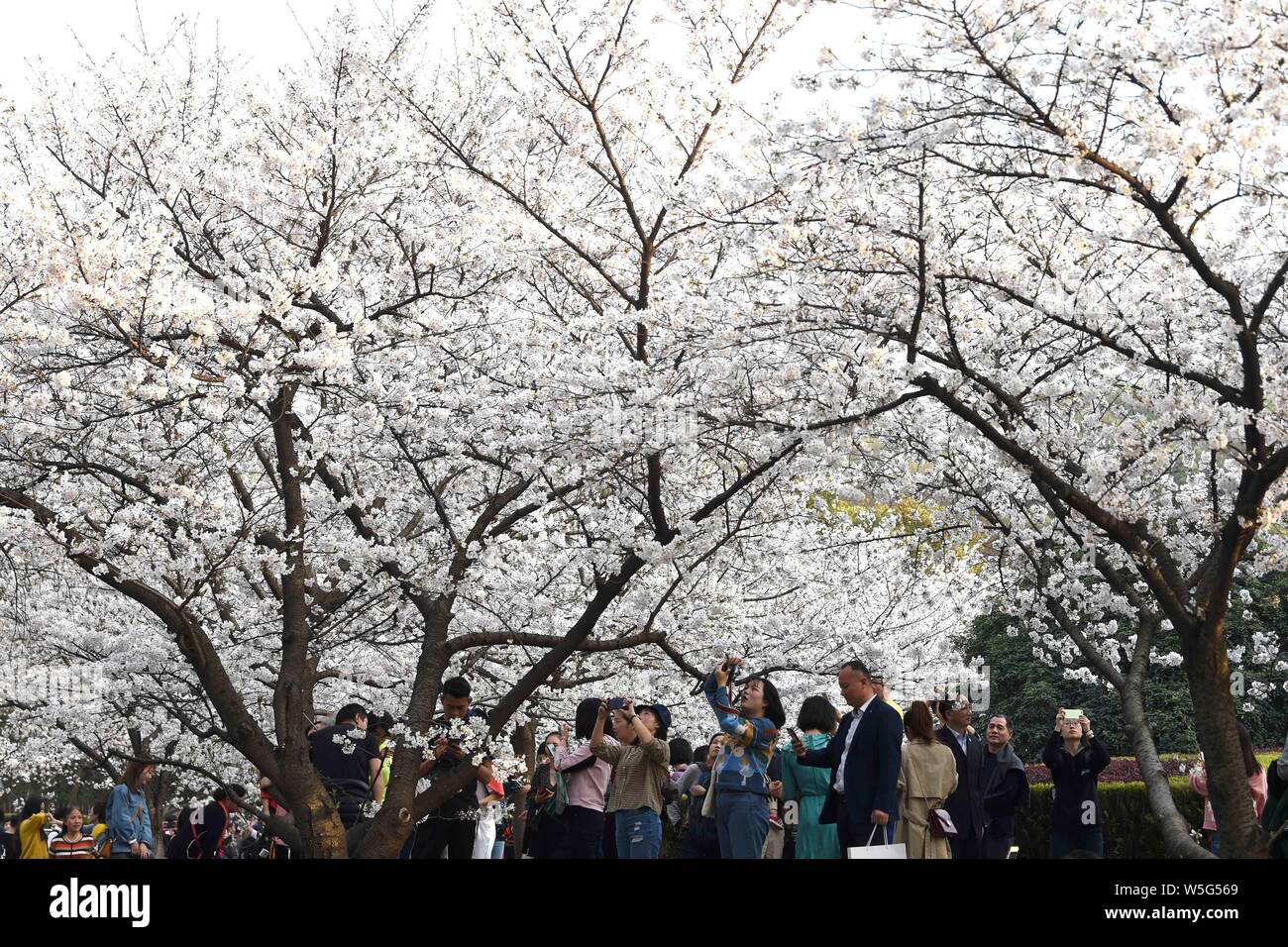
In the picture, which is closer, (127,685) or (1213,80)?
(1213,80)

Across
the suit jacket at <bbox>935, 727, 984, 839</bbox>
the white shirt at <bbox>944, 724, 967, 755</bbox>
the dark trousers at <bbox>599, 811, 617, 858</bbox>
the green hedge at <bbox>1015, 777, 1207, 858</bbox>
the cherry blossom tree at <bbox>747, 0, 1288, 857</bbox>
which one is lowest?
the green hedge at <bbox>1015, 777, 1207, 858</bbox>

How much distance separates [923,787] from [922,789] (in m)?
0.02

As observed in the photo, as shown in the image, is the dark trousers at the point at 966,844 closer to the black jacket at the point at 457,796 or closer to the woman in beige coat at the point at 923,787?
the woman in beige coat at the point at 923,787

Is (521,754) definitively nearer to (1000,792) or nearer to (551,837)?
(551,837)

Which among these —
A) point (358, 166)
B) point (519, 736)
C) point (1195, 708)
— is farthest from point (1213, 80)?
point (519, 736)

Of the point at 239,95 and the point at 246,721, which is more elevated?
the point at 239,95

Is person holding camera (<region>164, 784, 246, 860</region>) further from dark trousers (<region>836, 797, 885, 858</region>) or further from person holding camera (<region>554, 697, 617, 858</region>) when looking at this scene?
dark trousers (<region>836, 797, 885, 858</region>)

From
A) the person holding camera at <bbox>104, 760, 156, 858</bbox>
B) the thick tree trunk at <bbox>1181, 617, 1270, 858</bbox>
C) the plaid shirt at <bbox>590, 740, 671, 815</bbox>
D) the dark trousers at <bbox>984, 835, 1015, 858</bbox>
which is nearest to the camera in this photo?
the thick tree trunk at <bbox>1181, 617, 1270, 858</bbox>

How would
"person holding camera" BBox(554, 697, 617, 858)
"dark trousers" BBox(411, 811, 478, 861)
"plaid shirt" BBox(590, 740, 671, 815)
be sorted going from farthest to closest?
"dark trousers" BBox(411, 811, 478, 861), "person holding camera" BBox(554, 697, 617, 858), "plaid shirt" BBox(590, 740, 671, 815)

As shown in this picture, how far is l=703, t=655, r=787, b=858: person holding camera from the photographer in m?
7.12

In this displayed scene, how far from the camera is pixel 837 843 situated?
7027 mm

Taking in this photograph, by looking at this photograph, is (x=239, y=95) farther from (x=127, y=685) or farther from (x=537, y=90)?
(x=127, y=685)

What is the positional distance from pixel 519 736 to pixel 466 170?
18.5 ft

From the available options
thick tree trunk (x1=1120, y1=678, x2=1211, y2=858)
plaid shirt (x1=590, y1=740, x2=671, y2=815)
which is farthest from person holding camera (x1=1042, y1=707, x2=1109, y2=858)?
plaid shirt (x1=590, y1=740, x2=671, y2=815)
